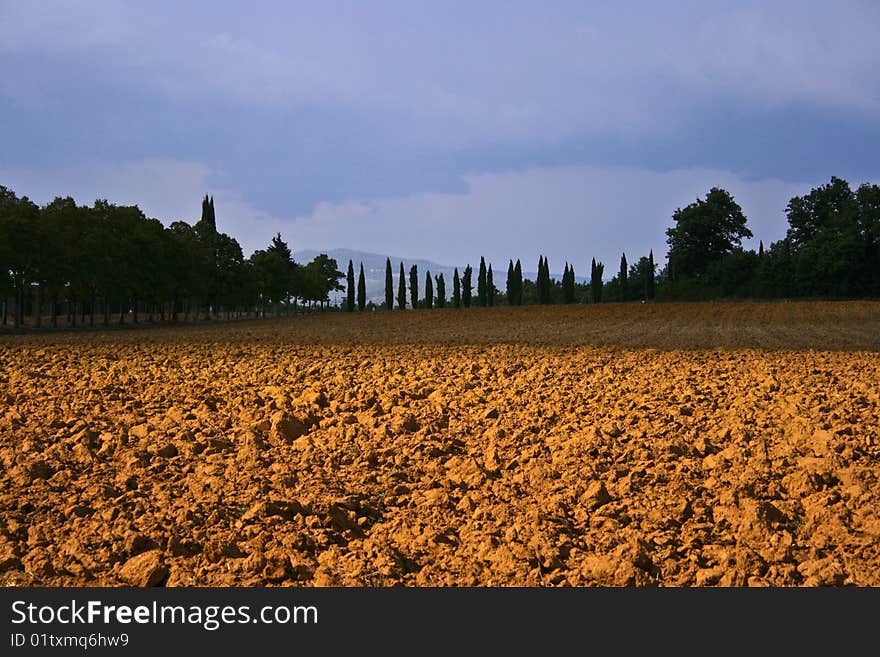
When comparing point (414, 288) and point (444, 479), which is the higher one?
point (414, 288)

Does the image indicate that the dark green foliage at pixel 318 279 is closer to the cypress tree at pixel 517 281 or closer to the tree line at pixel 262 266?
the tree line at pixel 262 266

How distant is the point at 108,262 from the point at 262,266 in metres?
44.0

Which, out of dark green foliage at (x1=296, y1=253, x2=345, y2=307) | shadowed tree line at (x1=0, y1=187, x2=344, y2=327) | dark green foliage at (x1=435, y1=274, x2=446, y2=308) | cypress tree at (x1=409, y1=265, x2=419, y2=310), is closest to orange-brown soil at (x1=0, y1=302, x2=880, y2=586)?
shadowed tree line at (x1=0, y1=187, x2=344, y2=327)

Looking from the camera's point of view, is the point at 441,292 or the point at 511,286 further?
the point at 441,292

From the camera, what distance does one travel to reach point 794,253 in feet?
329

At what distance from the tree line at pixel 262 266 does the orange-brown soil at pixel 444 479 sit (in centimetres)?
4102

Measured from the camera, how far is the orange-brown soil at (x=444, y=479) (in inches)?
282

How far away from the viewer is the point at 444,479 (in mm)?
9805

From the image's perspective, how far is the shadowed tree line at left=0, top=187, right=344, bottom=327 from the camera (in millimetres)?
52156

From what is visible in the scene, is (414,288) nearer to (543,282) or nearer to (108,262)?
(543,282)

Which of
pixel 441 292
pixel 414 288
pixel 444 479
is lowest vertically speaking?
pixel 444 479

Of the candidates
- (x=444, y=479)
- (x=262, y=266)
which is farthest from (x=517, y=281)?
(x=444, y=479)

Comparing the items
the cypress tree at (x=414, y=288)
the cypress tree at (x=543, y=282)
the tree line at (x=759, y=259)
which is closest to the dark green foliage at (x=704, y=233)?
the tree line at (x=759, y=259)

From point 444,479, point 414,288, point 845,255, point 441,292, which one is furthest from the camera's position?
point 441,292
